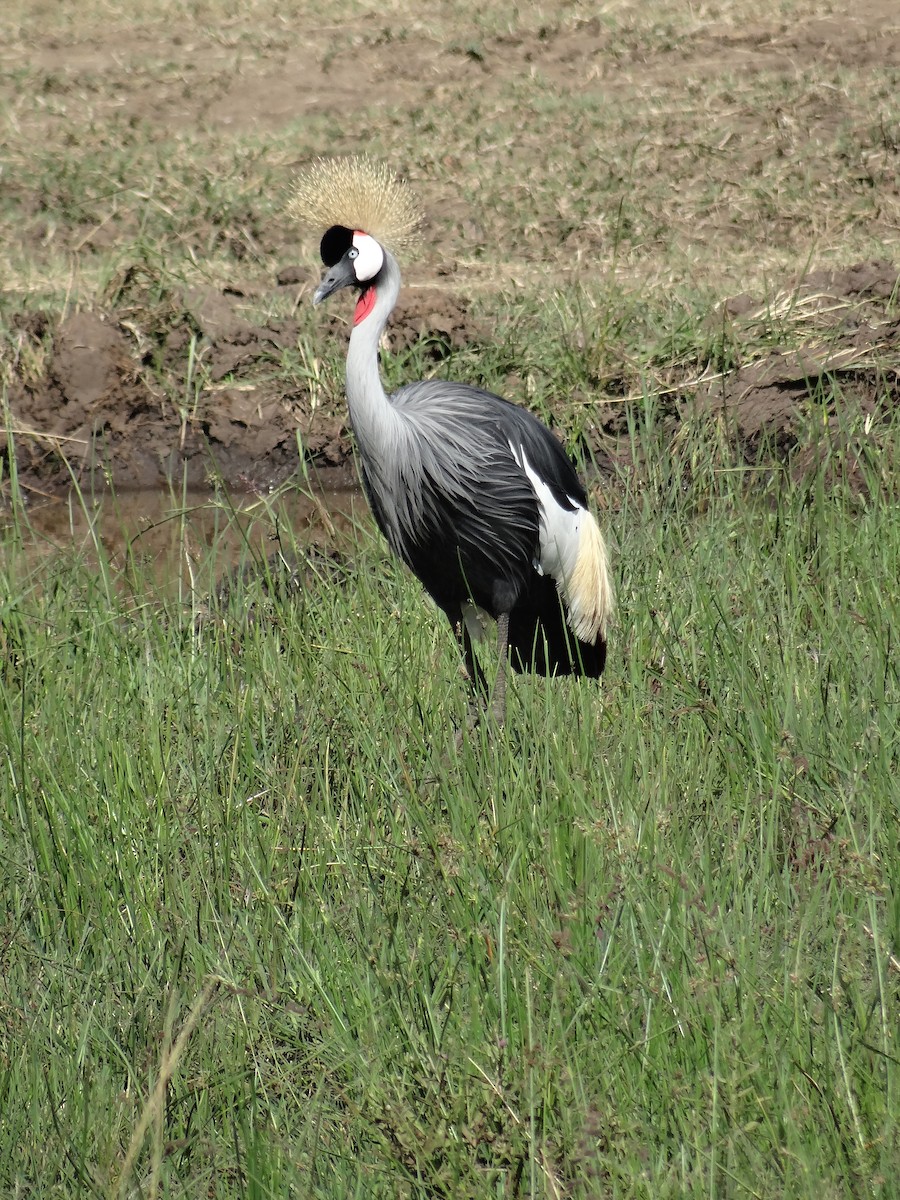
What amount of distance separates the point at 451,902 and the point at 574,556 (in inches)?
71.6

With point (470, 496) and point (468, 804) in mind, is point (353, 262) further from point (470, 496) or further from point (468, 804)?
point (468, 804)

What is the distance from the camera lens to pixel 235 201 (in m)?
7.37

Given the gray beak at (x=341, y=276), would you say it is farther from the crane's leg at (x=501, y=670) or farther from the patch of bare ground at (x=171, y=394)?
the patch of bare ground at (x=171, y=394)

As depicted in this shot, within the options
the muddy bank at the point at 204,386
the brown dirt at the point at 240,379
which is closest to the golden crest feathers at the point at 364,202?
the brown dirt at the point at 240,379

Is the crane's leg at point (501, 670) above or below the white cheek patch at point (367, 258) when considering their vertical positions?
below

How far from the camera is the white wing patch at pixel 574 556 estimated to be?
384 centimetres

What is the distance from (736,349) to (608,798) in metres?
3.16

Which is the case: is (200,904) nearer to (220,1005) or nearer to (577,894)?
(220,1005)

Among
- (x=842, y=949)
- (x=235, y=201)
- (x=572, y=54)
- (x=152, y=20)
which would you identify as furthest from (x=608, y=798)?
(x=152, y=20)

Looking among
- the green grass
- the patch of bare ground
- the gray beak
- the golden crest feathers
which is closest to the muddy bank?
the patch of bare ground

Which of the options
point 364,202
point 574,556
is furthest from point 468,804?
point 364,202

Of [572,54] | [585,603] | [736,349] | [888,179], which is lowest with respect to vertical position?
[585,603]

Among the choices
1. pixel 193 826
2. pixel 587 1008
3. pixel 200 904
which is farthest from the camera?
pixel 193 826

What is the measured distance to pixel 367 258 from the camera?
3625 mm
